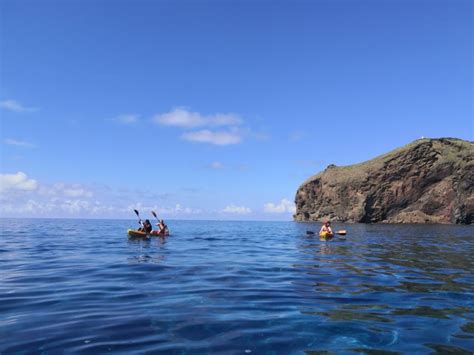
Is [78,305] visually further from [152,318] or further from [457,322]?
[457,322]

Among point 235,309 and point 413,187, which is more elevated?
point 413,187

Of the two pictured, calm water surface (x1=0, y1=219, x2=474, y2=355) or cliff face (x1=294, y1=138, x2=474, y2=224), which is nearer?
calm water surface (x1=0, y1=219, x2=474, y2=355)

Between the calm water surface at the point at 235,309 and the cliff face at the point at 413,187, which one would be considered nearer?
the calm water surface at the point at 235,309

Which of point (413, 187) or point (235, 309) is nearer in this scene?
point (235, 309)

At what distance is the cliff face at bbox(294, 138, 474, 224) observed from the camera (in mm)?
100875

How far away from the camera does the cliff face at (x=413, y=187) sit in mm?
100875

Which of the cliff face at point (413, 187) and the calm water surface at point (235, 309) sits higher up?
the cliff face at point (413, 187)

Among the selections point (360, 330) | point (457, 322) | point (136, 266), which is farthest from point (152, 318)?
point (136, 266)

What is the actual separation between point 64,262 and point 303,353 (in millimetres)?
16678

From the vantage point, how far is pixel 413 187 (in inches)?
4326

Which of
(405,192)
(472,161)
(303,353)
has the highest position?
(472,161)

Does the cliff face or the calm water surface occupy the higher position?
the cliff face

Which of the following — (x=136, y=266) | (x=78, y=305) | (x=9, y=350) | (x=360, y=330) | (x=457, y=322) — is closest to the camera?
(x=9, y=350)

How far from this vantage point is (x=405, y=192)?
11081 cm
